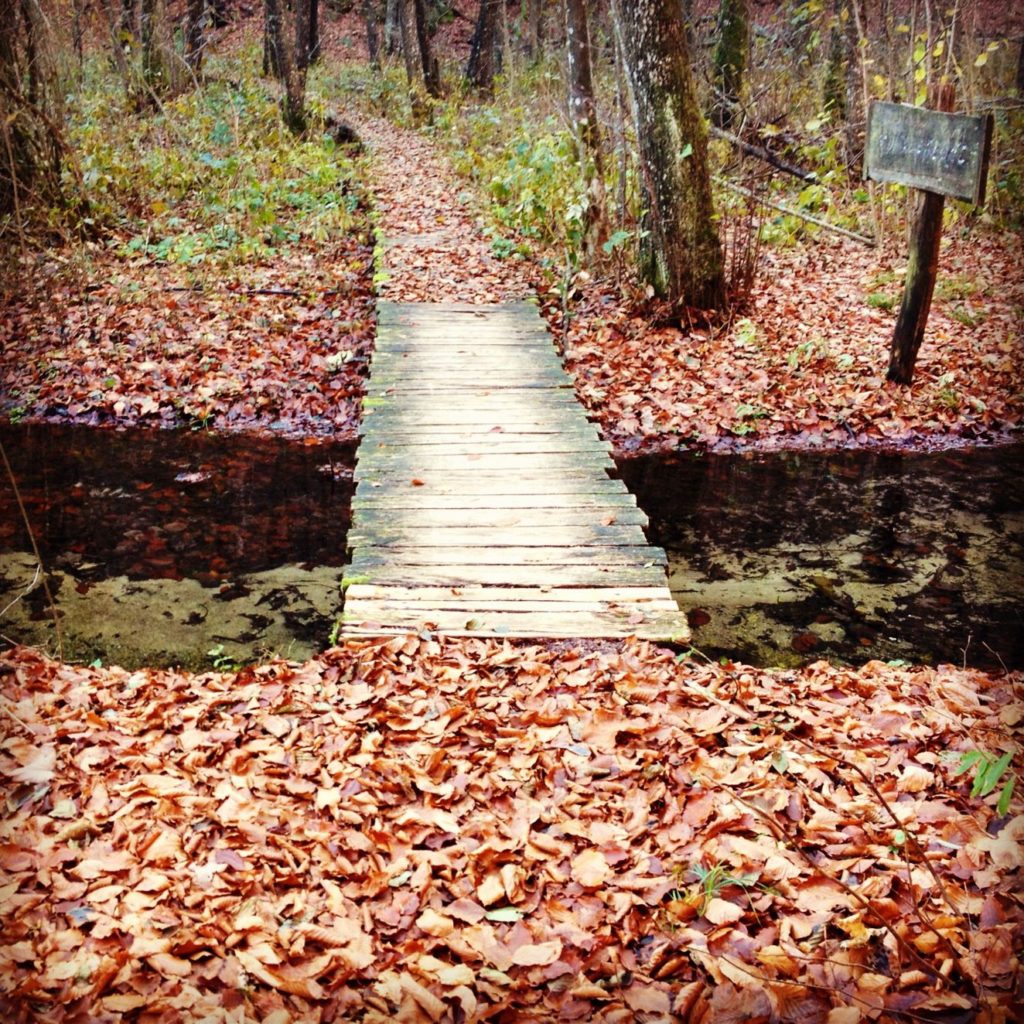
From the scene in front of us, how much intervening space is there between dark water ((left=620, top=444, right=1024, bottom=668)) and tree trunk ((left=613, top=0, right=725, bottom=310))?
2357mm

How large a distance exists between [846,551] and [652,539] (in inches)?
54.2

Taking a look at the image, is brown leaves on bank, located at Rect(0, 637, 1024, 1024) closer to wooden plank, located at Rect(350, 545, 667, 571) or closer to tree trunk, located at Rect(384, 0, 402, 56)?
wooden plank, located at Rect(350, 545, 667, 571)

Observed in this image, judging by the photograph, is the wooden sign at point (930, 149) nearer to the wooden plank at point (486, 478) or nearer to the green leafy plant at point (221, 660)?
the wooden plank at point (486, 478)

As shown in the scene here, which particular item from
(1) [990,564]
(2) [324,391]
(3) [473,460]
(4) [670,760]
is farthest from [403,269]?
(4) [670,760]

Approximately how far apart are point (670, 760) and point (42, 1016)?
222 cm

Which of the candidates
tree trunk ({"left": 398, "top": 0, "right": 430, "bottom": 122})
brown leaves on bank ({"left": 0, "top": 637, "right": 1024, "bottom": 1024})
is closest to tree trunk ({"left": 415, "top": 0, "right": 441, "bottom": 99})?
tree trunk ({"left": 398, "top": 0, "right": 430, "bottom": 122})

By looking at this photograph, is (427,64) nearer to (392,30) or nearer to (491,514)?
(392,30)

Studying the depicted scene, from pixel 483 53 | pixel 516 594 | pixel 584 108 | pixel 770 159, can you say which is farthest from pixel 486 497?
pixel 483 53

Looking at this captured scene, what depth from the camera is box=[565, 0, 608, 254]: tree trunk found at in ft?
32.5

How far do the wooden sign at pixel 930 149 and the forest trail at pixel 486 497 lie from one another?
3098 millimetres

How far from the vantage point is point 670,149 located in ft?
27.3

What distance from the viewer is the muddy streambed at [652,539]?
16.9 ft

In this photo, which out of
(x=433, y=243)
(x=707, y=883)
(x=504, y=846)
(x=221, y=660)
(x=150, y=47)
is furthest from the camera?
(x=150, y=47)

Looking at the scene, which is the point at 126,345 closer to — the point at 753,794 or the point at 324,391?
the point at 324,391
